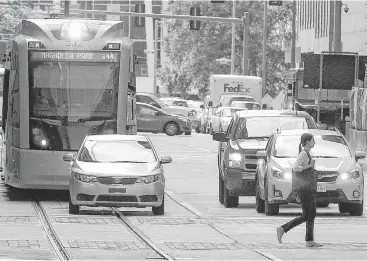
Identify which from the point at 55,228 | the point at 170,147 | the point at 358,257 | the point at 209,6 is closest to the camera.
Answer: the point at 358,257

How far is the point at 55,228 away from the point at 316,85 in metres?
35.0

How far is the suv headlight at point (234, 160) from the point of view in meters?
25.6

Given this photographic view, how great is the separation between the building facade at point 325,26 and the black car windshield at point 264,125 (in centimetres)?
4987

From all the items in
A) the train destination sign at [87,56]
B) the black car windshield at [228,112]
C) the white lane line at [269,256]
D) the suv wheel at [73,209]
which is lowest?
the black car windshield at [228,112]

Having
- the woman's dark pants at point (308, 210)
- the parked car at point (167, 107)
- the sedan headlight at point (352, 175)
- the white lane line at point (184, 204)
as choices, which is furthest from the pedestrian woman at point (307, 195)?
the parked car at point (167, 107)

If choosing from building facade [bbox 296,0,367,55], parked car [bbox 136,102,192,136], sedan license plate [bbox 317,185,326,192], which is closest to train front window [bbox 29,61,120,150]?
sedan license plate [bbox 317,185,326,192]

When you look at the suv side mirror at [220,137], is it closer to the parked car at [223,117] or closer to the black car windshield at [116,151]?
the black car windshield at [116,151]

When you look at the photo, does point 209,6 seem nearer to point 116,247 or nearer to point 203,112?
point 203,112

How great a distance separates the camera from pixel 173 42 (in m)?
100

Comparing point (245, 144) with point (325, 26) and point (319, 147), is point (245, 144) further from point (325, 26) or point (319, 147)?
point (325, 26)

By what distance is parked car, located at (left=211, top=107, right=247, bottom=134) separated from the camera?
2539 inches

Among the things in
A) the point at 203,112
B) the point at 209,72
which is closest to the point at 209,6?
the point at 209,72

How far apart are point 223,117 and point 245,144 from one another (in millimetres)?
39360

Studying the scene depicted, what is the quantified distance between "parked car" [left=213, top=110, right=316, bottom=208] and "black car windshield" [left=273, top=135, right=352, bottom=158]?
54.6 inches
